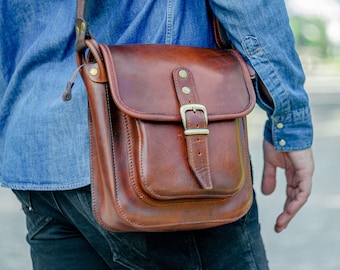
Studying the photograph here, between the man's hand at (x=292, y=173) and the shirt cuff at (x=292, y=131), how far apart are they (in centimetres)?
2

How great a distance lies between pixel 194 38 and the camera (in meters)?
1.48

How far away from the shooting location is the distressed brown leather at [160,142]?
51.4 inches

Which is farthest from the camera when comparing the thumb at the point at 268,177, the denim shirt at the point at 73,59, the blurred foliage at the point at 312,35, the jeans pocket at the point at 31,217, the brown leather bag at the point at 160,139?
the blurred foliage at the point at 312,35

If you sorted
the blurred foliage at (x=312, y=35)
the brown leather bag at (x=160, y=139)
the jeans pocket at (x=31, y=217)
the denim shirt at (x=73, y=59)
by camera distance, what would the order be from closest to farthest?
the brown leather bag at (x=160, y=139), the denim shirt at (x=73, y=59), the jeans pocket at (x=31, y=217), the blurred foliage at (x=312, y=35)

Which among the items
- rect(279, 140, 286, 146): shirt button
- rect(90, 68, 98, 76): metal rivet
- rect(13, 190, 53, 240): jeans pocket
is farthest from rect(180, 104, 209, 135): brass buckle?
rect(13, 190, 53, 240): jeans pocket

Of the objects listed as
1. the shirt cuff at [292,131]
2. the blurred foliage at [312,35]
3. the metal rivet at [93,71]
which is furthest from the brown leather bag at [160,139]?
the blurred foliage at [312,35]

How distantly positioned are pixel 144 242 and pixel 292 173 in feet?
1.41

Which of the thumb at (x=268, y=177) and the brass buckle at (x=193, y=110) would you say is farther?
the thumb at (x=268, y=177)

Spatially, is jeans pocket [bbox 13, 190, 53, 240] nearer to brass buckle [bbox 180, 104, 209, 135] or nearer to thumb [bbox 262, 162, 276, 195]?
brass buckle [bbox 180, 104, 209, 135]

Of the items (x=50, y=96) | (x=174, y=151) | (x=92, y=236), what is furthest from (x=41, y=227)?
(x=174, y=151)

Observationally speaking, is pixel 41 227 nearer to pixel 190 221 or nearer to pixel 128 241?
pixel 128 241

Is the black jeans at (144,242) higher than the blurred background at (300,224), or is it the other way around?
the black jeans at (144,242)

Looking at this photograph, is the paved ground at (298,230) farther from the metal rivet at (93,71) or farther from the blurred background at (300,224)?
the metal rivet at (93,71)

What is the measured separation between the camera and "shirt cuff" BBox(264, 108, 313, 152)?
1.54 metres
